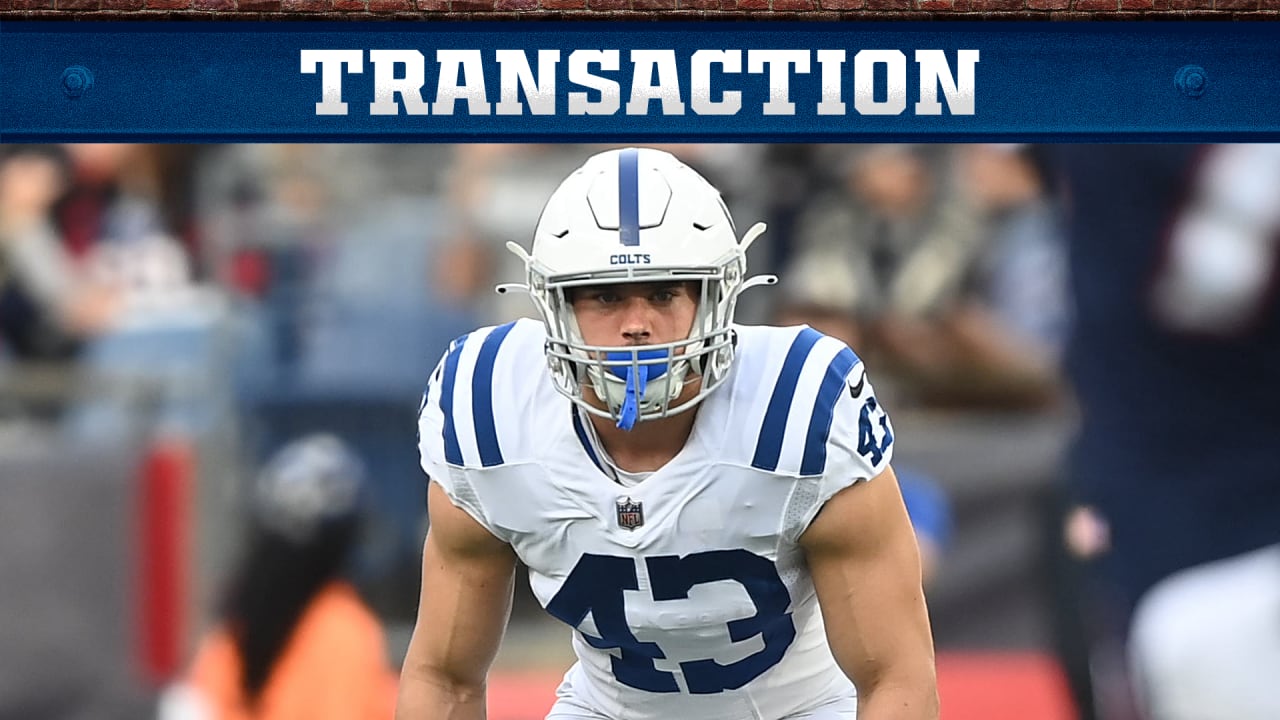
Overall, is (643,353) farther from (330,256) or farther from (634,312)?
(330,256)

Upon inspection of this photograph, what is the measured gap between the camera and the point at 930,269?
5.61 metres

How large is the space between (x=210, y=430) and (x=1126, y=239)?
9.16 ft

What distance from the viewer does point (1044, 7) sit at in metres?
4.59

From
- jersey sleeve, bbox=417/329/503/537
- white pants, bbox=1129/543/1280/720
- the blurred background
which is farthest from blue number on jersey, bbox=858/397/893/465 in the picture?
the blurred background

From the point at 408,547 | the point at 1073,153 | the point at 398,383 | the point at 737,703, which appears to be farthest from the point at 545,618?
the point at 737,703

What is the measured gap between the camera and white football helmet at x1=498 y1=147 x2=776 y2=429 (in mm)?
2584

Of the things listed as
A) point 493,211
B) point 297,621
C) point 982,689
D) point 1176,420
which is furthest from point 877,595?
Result: point 493,211

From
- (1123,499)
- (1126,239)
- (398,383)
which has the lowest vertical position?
(1123,499)

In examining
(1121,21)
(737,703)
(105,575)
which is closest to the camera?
(737,703)

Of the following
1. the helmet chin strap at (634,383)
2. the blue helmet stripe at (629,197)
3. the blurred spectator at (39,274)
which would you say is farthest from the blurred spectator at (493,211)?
the helmet chin strap at (634,383)

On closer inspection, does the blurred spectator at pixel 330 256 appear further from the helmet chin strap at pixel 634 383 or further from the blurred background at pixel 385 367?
the helmet chin strap at pixel 634 383

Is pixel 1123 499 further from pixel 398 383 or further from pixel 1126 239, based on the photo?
pixel 398 383

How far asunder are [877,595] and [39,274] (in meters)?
3.88

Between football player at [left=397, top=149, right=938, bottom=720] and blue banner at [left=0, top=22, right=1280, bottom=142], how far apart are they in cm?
187
